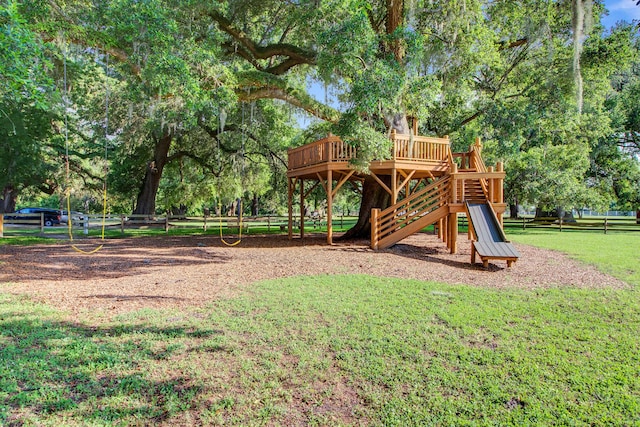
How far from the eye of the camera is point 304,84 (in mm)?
18359

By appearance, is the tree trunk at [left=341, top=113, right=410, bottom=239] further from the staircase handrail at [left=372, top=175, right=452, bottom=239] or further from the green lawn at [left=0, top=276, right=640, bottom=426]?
the green lawn at [left=0, top=276, right=640, bottom=426]

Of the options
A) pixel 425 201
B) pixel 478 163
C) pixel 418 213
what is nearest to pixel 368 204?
pixel 425 201

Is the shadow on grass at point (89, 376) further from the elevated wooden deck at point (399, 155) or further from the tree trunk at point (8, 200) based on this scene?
the tree trunk at point (8, 200)

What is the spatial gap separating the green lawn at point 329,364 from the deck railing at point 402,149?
7.08m

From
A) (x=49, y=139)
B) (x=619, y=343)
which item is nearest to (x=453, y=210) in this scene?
(x=619, y=343)

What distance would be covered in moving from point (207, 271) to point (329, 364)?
203 inches

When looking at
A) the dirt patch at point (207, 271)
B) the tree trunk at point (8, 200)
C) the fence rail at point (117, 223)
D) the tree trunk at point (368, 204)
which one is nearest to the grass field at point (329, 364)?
the dirt patch at point (207, 271)

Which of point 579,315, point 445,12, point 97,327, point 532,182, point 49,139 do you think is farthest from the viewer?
point 49,139

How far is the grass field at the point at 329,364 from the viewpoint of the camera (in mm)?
2844

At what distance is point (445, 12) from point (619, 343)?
34.8ft

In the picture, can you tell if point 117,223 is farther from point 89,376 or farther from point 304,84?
point 89,376

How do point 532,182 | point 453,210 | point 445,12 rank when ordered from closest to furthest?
point 453,210, point 445,12, point 532,182

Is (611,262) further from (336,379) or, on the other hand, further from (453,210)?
(336,379)

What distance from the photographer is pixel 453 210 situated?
10.5 m
